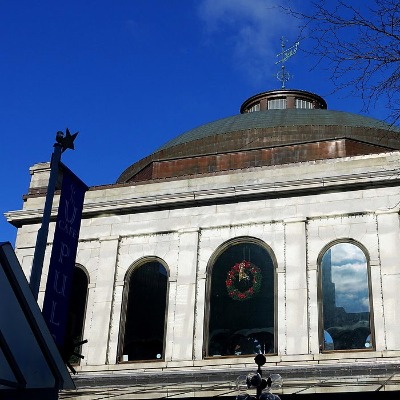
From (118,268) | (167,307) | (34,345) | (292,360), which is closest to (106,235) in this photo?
(118,268)

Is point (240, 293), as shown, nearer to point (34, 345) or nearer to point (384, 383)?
point (384, 383)

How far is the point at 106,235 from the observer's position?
860 inches

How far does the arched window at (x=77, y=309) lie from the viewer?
20.6 meters

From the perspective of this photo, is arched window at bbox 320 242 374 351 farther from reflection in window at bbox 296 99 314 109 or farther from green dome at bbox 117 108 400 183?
reflection in window at bbox 296 99 314 109

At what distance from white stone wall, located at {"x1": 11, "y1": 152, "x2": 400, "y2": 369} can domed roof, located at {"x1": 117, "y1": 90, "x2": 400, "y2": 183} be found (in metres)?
2.82

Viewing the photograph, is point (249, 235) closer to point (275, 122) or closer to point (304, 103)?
point (275, 122)

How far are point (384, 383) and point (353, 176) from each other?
601 centimetres

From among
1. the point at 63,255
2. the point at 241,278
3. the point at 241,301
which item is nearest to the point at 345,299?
the point at 241,301

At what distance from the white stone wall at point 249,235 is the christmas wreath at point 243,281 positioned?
2.25 ft

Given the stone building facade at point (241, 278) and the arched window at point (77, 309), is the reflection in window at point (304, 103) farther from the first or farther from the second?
the arched window at point (77, 309)

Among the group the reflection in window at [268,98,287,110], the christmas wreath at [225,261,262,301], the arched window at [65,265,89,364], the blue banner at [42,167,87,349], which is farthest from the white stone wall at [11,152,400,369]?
the reflection in window at [268,98,287,110]

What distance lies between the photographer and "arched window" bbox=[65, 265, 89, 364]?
20.6 metres

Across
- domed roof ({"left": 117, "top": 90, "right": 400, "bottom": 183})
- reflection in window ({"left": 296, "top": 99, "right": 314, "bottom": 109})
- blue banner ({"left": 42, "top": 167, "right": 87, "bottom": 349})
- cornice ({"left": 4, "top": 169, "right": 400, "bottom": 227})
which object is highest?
reflection in window ({"left": 296, "top": 99, "right": 314, "bottom": 109})

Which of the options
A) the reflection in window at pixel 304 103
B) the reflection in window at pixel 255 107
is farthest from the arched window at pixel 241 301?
the reflection in window at pixel 304 103
